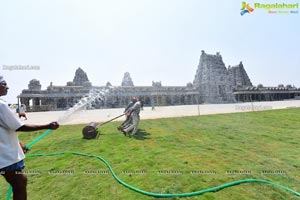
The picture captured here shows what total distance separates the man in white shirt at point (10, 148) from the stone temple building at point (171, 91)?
144ft

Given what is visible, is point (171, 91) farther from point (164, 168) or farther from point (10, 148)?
point (10, 148)

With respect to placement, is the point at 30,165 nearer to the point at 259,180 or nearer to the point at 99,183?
the point at 99,183

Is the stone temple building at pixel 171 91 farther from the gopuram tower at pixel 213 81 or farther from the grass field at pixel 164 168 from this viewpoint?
the grass field at pixel 164 168

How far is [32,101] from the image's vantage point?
46500 mm

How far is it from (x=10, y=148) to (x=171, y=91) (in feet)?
184

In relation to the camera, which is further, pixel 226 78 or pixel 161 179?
pixel 226 78

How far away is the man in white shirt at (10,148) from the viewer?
224cm

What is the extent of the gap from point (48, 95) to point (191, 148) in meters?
49.0

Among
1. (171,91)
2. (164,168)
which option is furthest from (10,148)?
(171,91)

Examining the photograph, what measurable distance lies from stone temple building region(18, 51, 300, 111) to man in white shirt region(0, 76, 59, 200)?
43786mm

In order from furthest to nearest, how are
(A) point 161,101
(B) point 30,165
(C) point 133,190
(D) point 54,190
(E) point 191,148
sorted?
(A) point 161,101 → (E) point 191,148 → (B) point 30,165 → (D) point 54,190 → (C) point 133,190

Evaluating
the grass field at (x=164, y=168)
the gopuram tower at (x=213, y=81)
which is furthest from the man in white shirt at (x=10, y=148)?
the gopuram tower at (x=213, y=81)

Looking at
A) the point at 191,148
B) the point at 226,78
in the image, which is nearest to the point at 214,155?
the point at 191,148

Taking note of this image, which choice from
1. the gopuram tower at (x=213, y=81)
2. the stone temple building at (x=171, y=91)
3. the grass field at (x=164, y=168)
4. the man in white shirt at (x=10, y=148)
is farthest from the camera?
the gopuram tower at (x=213, y=81)
